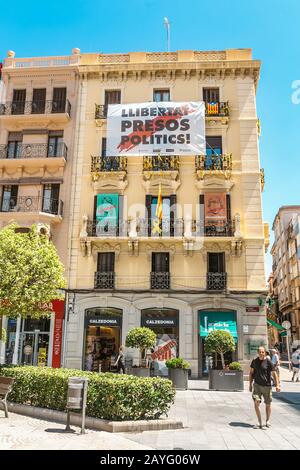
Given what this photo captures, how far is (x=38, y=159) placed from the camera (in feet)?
77.5

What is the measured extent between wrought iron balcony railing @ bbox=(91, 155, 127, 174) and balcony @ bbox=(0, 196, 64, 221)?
A: 115 inches

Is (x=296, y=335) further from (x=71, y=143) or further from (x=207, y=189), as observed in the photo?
(x=71, y=143)

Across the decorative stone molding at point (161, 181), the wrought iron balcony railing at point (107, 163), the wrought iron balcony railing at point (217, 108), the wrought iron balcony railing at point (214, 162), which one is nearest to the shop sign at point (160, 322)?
the decorative stone molding at point (161, 181)

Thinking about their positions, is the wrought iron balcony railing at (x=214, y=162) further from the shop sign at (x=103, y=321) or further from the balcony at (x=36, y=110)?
the shop sign at (x=103, y=321)

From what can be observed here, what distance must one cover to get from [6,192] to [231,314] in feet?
48.8

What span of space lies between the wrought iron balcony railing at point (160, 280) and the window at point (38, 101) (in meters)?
12.5

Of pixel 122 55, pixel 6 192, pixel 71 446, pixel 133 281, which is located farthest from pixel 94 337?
pixel 122 55

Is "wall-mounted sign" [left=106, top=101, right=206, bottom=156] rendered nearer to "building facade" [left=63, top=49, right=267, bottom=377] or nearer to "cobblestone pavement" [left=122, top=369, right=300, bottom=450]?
"building facade" [left=63, top=49, right=267, bottom=377]

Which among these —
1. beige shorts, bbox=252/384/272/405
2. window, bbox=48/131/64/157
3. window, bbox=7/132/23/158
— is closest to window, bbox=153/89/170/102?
window, bbox=48/131/64/157

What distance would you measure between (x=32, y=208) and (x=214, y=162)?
10822mm

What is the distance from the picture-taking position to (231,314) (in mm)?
21281

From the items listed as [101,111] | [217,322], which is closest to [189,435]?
[217,322]

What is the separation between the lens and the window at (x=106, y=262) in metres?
22.5

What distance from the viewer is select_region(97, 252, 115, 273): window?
73.8 ft
